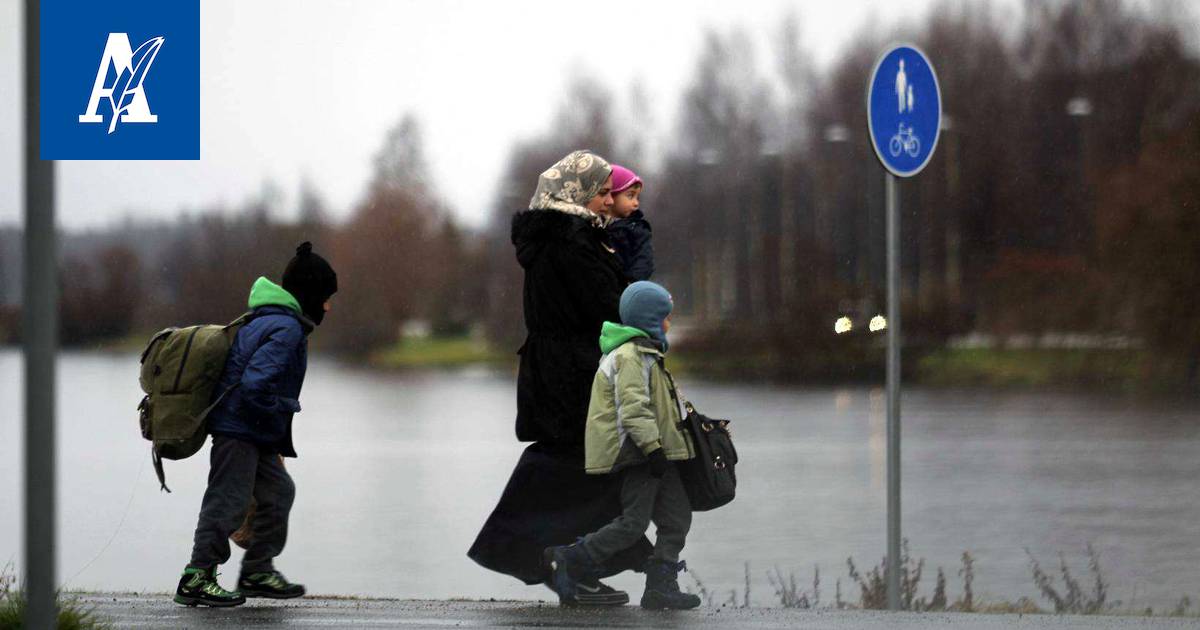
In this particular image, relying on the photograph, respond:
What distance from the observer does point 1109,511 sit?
38.2ft

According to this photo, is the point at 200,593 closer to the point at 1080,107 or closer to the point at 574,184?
the point at 574,184

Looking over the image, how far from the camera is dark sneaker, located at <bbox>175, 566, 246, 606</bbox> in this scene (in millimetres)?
6180

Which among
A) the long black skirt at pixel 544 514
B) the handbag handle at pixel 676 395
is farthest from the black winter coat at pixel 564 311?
the handbag handle at pixel 676 395

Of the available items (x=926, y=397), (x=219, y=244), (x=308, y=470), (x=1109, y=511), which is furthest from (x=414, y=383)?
(x=1109, y=511)

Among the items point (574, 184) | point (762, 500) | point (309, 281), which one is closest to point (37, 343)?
point (309, 281)

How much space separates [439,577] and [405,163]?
102 feet

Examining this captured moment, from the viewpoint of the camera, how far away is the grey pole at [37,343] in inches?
153

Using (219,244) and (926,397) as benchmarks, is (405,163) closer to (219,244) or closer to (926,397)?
(219,244)

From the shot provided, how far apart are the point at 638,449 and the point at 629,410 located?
0.54 feet

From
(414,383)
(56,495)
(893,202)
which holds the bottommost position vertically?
(414,383)

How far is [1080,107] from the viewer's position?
127 ft

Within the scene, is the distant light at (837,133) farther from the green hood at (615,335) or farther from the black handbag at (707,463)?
the green hood at (615,335)

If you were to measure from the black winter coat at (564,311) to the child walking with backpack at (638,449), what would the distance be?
0.43 ft

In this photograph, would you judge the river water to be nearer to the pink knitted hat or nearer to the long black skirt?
the long black skirt
